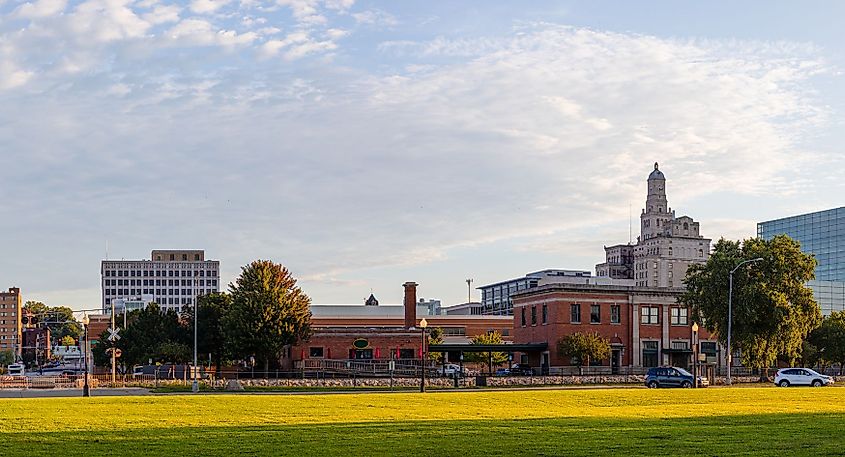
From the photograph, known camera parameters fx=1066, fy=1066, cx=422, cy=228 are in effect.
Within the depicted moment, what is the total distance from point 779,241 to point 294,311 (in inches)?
1619

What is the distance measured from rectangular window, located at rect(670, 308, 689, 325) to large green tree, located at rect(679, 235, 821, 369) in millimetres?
19151

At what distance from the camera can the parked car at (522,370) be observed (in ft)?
309

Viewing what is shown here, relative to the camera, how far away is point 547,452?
23.7 metres

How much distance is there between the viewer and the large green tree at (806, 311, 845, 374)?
97.7m

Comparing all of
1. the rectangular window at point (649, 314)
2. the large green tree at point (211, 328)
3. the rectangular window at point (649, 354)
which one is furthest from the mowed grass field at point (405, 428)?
the large green tree at point (211, 328)

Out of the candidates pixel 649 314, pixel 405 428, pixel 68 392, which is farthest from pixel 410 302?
pixel 405 428

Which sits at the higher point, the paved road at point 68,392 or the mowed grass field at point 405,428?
the mowed grass field at point 405,428

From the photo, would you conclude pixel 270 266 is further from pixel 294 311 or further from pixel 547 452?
pixel 547 452

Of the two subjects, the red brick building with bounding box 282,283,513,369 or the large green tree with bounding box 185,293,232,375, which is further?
the large green tree with bounding box 185,293,232,375

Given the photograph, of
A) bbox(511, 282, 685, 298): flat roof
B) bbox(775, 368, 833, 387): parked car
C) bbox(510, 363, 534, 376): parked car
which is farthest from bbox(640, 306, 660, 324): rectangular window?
bbox(775, 368, 833, 387): parked car

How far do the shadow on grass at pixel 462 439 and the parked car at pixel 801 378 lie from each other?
4549 centimetres

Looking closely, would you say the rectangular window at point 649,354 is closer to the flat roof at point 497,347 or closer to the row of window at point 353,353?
the flat roof at point 497,347

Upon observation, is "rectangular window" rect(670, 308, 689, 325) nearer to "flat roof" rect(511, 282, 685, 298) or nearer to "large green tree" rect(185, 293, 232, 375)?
"flat roof" rect(511, 282, 685, 298)

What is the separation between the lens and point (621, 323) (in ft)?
331
